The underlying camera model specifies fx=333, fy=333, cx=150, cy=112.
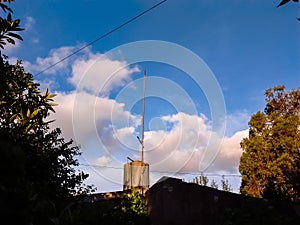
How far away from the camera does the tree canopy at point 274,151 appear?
23469 mm

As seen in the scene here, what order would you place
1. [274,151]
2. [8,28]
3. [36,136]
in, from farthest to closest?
[274,151]
[36,136]
[8,28]

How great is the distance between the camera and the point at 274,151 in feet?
85.0

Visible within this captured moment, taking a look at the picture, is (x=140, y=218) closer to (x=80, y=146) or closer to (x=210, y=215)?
(x=210, y=215)

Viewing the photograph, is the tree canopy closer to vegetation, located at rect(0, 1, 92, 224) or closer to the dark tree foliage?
vegetation, located at rect(0, 1, 92, 224)

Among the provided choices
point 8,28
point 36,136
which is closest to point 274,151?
point 36,136

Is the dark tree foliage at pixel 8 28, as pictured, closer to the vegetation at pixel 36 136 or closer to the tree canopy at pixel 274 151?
the vegetation at pixel 36 136

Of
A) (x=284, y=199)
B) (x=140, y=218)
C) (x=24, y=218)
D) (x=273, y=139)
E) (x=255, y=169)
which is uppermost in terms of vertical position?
(x=273, y=139)

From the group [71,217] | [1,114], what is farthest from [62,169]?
[71,217]

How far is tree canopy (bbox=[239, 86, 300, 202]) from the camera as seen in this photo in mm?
23469

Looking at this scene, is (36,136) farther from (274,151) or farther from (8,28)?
(274,151)

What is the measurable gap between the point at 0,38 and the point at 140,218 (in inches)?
584

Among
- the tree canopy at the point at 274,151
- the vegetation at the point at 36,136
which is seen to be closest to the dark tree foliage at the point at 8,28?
the vegetation at the point at 36,136

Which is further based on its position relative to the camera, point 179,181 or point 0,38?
point 179,181

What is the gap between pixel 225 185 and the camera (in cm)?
3978
